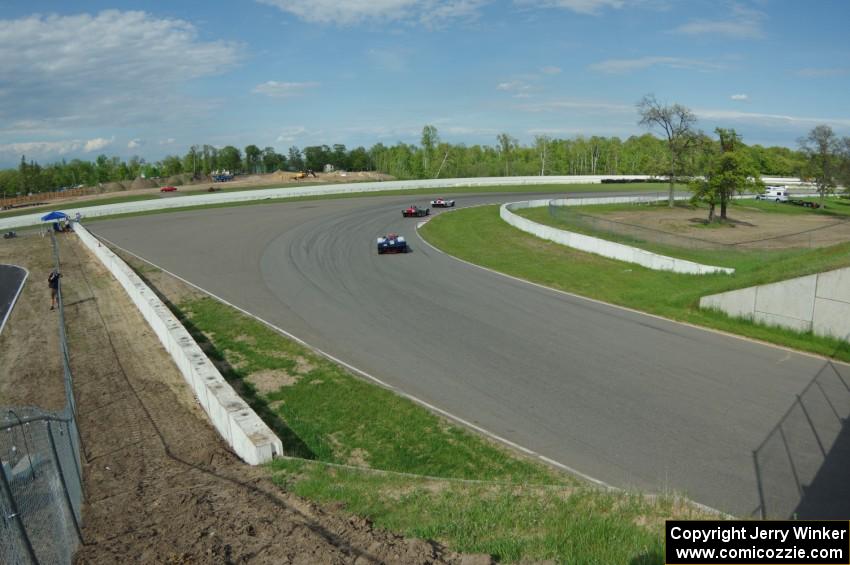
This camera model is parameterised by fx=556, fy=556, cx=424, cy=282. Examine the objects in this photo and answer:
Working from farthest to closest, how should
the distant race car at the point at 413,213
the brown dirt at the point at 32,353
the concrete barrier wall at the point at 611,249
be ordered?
the distant race car at the point at 413,213
the concrete barrier wall at the point at 611,249
the brown dirt at the point at 32,353

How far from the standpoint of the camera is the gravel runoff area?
702cm

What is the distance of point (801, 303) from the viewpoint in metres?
18.0

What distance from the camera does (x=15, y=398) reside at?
15070 mm

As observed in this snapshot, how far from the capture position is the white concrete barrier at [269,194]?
5978 cm

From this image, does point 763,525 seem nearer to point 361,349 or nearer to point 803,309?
point 361,349

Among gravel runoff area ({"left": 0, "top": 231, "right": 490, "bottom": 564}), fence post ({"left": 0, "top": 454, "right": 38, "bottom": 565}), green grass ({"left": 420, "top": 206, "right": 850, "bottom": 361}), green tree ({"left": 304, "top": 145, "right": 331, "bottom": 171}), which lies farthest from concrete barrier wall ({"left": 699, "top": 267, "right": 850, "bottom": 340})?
green tree ({"left": 304, "top": 145, "right": 331, "bottom": 171})

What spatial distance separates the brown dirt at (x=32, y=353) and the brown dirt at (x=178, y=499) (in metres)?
0.97

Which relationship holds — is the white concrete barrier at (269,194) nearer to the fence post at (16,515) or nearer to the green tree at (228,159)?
the fence post at (16,515)

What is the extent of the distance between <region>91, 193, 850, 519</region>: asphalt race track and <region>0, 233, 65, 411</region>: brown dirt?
21.8ft

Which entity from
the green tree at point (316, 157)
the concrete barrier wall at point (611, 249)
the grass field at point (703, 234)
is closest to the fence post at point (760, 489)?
the grass field at point (703, 234)

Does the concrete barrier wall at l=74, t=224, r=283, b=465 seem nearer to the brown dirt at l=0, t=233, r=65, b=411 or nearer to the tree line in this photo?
the brown dirt at l=0, t=233, r=65, b=411

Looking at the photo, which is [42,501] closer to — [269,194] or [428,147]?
[269,194]

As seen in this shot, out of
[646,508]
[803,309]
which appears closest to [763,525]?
[646,508]

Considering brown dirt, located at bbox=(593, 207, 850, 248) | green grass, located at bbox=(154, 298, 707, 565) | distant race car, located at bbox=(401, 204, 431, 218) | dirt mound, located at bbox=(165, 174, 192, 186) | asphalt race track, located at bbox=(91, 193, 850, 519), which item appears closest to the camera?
green grass, located at bbox=(154, 298, 707, 565)
